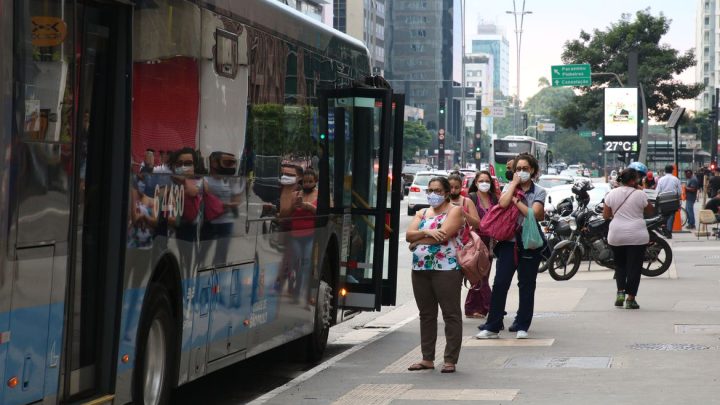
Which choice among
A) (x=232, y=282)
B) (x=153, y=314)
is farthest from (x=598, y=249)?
(x=153, y=314)

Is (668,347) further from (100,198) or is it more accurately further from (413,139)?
(413,139)

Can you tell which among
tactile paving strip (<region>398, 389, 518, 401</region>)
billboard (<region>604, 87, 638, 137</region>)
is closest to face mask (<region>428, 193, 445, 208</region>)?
tactile paving strip (<region>398, 389, 518, 401</region>)

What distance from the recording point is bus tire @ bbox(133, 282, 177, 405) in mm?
8141

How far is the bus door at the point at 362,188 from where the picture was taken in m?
13.5

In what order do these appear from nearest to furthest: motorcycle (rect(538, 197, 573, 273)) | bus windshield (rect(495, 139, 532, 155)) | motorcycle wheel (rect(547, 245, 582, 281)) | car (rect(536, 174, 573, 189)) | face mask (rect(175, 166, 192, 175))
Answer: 1. face mask (rect(175, 166, 192, 175))
2. motorcycle wheel (rect(547, 245, 582, 281))
3. motorcycle (rect(538, 197, 573, 273))
4. car (rect(536, 174, 573, 189))
5. bus windshield (rect(495, 139, 532, 155))

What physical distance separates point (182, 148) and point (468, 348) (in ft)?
18.0

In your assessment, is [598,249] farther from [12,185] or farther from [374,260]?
[12,185]

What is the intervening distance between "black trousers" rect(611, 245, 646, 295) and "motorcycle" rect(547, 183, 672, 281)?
15.0 ft

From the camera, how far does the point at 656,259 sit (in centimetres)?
2242

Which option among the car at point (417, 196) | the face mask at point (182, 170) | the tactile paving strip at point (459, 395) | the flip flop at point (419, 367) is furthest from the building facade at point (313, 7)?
the face mask at point (182, 170)

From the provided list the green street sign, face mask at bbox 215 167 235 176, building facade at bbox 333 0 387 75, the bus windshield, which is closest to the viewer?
face mask at bbox 215 167 235 176

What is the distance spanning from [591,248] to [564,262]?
1123 millimetres

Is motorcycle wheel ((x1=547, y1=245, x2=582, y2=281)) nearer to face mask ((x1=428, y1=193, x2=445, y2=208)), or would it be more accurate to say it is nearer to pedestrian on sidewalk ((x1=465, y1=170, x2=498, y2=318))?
pedestrian on sidewalk ((x1=465, y1=170, x2=498, y2=318))

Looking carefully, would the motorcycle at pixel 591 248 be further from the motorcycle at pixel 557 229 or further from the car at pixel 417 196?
the car at pixel 417 196
